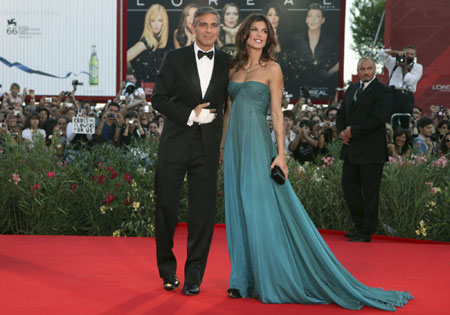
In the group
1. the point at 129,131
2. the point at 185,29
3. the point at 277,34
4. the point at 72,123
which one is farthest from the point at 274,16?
the point at 72,123

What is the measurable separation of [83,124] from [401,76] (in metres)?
5.41

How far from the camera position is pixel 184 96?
436cm

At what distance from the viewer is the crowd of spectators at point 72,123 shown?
9.24 metres

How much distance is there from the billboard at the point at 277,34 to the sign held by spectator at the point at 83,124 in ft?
29.0

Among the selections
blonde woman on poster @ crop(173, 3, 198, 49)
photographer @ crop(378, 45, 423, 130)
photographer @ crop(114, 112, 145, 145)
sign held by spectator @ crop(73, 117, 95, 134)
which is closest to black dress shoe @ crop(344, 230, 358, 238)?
sign held by spectator @ crop(73, 117, 95, 134)

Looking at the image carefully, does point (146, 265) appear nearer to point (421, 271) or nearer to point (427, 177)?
point (421, 271)

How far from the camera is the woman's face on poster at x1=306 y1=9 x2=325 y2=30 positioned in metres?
17.1

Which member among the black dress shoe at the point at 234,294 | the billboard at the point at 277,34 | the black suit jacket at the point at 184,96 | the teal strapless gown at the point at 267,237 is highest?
the billboard at the point at 277,34

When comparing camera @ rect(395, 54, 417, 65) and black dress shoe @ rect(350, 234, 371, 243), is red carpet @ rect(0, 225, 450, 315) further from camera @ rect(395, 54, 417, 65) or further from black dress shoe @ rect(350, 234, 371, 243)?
camera @ rect(395, 54, 417, 65)

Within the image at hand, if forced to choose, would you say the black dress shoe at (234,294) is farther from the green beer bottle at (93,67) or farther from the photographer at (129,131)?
the green beer bottle at (93,67)

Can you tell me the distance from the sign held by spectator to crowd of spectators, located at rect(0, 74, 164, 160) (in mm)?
160

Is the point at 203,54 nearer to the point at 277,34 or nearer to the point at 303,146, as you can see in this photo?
the point at 303,146

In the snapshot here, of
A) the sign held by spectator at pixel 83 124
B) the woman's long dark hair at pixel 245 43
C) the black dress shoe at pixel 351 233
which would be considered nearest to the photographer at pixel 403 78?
the black dress shoe at pixel 351 233

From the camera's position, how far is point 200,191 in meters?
4.41
